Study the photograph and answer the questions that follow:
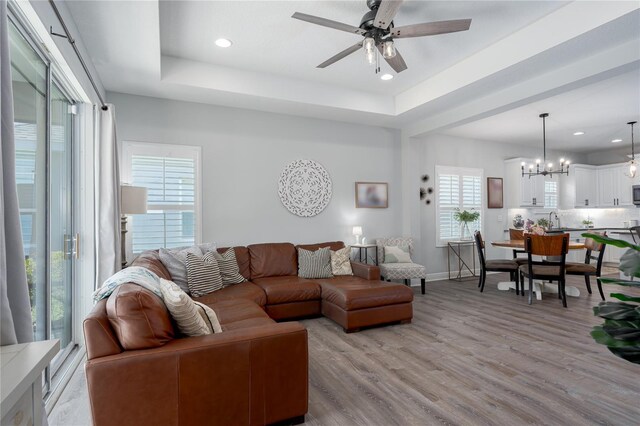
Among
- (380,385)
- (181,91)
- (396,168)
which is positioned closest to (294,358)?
(380,385)

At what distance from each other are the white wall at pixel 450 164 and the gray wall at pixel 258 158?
3.00 ft

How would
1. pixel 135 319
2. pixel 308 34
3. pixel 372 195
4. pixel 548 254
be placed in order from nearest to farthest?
pixel 135 319
pixel 308 34
pixel 548 254
pixel 372 195

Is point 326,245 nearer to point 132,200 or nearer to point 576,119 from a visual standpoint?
point 132,200

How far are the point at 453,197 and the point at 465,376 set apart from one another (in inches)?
186

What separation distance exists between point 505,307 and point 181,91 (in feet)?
16.6

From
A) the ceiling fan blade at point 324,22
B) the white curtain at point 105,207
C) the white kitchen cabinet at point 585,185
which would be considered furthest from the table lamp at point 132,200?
the white kitchen cabinet at point 585,185

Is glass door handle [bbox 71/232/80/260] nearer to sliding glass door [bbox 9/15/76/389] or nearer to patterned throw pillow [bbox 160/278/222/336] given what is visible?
sliding glass door [bbox 9/15/76/389]

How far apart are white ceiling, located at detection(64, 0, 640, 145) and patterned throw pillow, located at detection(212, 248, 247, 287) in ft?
6.67

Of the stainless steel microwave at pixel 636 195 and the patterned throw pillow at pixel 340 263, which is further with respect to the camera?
the stainless steel microwave at pixel 636 195

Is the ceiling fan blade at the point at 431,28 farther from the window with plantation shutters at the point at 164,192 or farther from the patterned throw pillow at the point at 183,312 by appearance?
the window with plantation shutters at the point at 164,192

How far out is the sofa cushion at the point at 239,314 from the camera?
255cm

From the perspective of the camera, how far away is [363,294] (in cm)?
371

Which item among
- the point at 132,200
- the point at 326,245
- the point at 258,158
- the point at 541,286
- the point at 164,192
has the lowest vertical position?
the point at 541,286

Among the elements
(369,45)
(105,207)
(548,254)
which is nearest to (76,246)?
(105,207)
